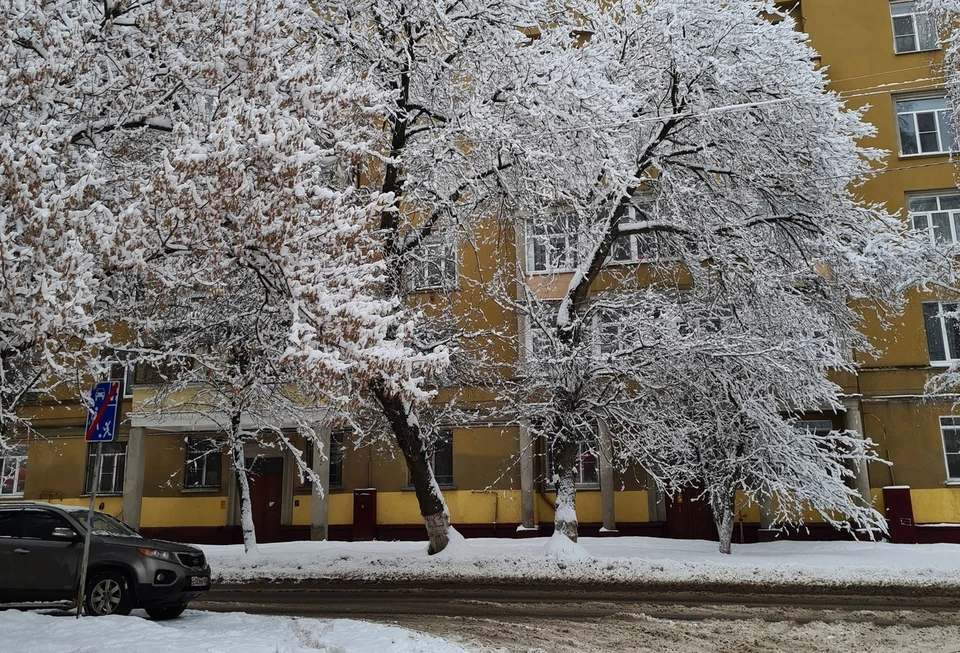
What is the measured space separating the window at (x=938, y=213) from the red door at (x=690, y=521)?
424 inches

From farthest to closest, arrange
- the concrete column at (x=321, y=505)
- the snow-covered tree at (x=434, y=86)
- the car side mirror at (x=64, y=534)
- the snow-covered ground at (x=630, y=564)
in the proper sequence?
the concrete column at (x=321, y=505), the snow-covered ground at (x=630, y=564), the snow-covered tree at (x=434, y=86), the car side mirror at (x=64, y=534)

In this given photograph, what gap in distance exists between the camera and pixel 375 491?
23734 mm

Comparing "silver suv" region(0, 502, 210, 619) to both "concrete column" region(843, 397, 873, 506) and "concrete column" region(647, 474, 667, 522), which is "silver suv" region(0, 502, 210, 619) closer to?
"concrete column" region(647, 474, 667, 522)

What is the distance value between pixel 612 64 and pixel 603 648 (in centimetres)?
1085

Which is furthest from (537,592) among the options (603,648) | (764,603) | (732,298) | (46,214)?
(46,214)

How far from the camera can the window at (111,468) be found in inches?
1029

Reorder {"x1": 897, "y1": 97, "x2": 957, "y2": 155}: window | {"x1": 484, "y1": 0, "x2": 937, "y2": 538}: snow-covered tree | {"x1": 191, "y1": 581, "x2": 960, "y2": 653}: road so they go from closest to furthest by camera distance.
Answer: {"x1": 191, "y1": 581, "x2": 960, "y2": 653}: road
{"x1": 484, "y1": 0, "x2": 937, "y2": 538}: snow-covered tree
{"x1": 897, "y1": 97, "x2": 957, "y2": 155}: window

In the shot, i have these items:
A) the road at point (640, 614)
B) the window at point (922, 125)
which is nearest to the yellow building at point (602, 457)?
the window at point (922, 125)

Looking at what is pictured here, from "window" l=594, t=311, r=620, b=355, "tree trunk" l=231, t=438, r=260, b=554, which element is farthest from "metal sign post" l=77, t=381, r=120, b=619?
"window" l=594, t=311, r=620, b=355

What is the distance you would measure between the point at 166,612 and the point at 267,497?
576 inches

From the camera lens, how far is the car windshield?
11.2 m

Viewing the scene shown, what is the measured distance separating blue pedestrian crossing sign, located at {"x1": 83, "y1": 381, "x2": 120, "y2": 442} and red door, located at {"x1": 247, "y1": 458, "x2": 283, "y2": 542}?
1602 cm

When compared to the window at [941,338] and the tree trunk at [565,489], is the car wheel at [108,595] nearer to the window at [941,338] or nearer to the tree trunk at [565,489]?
the tree trunk at [565,489]

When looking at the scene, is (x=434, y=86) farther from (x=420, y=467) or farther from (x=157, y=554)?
(x=157, y=554)
